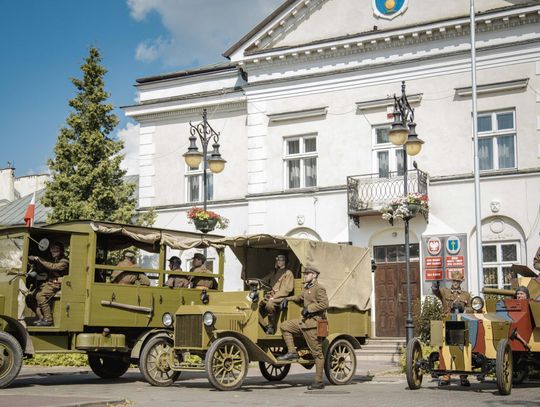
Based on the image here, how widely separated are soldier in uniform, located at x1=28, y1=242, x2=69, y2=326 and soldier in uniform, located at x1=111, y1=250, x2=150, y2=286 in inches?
46.5

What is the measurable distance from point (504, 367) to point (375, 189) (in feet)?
46.1

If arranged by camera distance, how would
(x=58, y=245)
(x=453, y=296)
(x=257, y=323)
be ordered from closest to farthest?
(x=257, y=323) < (x=58, y=245) < (x=453, y=296)

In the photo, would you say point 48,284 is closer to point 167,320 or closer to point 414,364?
point 167,320

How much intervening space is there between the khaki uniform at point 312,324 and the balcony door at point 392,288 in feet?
39.9

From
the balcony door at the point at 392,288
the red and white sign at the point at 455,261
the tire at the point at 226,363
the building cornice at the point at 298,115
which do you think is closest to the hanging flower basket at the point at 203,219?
the building cornice at the point at 298,115

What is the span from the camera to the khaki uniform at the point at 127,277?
15.9 metres

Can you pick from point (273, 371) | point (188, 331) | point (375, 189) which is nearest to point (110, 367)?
point (273, 371)

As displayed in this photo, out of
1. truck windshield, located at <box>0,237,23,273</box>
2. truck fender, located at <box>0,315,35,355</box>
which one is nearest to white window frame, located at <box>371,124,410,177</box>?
truck windshield, located at <box>0,237,23,273</box>

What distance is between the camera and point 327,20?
28.8 m

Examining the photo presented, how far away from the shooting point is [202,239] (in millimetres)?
17266

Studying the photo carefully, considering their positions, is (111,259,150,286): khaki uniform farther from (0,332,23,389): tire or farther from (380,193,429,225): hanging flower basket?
(380,193,429,225): hanging flower basket

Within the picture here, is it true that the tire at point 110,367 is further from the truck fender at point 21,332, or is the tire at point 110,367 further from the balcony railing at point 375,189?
the balcony railing at point 375,189

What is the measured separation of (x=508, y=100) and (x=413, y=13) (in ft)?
15.7

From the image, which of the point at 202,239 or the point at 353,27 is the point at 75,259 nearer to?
the point at 202,239
